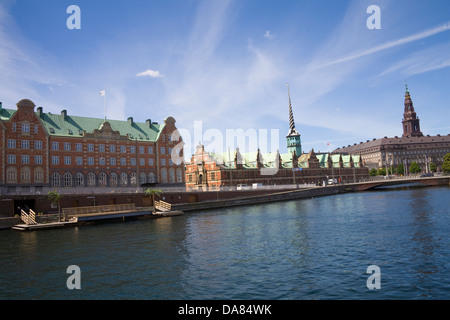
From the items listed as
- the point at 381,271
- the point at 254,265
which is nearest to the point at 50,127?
the point at 254,265

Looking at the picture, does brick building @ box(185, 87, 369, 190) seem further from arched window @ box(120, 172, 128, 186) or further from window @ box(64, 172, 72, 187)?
window @ box(64, 172, 72, 187)

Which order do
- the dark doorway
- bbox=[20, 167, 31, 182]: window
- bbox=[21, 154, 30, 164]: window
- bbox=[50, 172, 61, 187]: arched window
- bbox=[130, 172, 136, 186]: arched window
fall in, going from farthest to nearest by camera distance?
bbox=[130, 172, 136, 186]: arched window, bbox=[50, 172, 61, 187]: arched window, bbox=[21, 154, 30, 164]: window, bbox=[20, 167, 31, 182]: window, the dark doorway

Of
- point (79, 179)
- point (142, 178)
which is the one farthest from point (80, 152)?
point (142, 178)

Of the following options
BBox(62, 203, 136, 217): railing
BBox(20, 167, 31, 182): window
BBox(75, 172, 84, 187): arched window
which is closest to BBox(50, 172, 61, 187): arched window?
BBox(75, 172, 84, 187): arched window

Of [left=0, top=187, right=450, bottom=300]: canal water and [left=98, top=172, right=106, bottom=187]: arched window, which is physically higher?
[left=98, top=172, right=106, bottom=187]: arched window

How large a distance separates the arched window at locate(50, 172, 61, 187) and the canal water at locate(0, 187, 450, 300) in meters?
30.6

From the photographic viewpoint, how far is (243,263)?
23812 mm

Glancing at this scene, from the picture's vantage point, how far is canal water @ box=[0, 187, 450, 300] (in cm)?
1830

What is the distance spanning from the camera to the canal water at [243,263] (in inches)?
720

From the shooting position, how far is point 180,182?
286 feet

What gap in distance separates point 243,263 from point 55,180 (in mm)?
56898

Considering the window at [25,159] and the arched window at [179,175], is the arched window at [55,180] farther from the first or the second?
the arched window at [179,175]

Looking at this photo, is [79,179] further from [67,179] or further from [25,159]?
[25,159]
